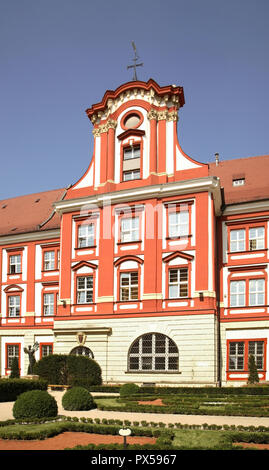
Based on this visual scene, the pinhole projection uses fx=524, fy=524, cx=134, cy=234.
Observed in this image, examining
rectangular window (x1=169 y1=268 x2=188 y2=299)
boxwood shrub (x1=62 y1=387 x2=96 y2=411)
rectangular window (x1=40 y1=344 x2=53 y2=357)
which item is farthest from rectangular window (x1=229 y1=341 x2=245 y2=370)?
rectangular window (x1=40 y1=344 x2=53 y2=357)

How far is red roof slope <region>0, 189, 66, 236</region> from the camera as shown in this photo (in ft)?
136

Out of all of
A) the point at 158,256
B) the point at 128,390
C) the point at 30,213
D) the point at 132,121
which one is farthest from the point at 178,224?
the point at 30,213

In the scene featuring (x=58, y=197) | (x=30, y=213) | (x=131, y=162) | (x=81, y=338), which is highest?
(x=131, y=162)

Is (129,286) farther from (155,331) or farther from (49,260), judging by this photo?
(49,260)

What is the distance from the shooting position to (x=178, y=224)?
105ft

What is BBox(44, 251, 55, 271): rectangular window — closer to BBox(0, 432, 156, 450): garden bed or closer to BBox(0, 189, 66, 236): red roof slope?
BBox(0, 189, 66, 236): red roof slope

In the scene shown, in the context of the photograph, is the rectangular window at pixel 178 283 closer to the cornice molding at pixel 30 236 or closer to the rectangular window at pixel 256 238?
the rectangular window at pixel 256 238

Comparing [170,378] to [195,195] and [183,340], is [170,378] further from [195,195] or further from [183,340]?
[195,195]

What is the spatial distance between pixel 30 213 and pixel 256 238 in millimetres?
19899

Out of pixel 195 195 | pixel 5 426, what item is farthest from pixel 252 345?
pixel 5 426

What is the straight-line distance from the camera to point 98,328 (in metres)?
32.4

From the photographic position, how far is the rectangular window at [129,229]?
1302 inches
